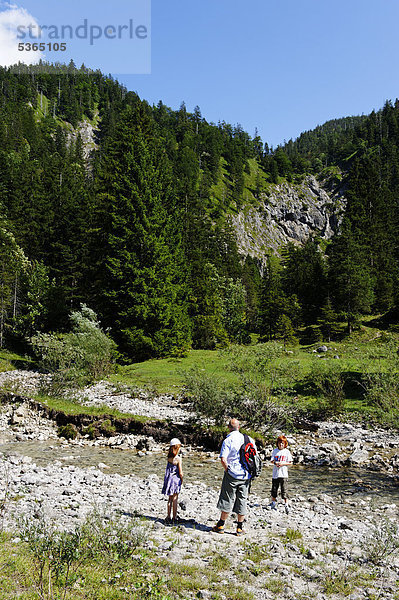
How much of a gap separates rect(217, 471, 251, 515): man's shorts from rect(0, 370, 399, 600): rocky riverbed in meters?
0.61

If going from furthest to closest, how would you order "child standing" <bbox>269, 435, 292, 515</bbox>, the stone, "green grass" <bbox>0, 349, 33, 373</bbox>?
1. "green grass" <bbox>0, 349, 33, 373</bbox>
2. the stone
3. "child standing" <bbox>269, 435, 292, 515</bbox>

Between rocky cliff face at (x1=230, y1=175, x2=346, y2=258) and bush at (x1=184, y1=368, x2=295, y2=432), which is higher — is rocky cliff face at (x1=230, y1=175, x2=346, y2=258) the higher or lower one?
the higher one

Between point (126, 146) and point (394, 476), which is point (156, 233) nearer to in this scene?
point (126, 146)

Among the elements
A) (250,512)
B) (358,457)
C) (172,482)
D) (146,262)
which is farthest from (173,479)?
(146,262)

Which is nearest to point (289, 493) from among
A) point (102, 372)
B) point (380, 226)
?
point (102, 372)

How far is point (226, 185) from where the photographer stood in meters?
180

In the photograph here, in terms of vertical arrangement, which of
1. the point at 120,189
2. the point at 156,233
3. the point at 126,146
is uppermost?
the point at 126,146

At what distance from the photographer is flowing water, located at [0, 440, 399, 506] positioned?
1338 cm

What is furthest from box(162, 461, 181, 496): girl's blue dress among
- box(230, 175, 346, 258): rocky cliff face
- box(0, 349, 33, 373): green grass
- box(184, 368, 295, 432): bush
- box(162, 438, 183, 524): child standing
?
box(230, 175, 346, 258): rocky cliff face

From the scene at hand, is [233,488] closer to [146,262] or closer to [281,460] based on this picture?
[281,460]

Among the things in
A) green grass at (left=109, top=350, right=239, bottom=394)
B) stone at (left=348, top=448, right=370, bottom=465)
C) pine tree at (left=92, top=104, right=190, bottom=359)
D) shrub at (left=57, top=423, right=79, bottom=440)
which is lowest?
stone at (left=348, top=448, right=370, bottom=465)

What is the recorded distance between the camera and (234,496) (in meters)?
9.29

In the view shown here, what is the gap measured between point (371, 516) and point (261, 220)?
179 meters

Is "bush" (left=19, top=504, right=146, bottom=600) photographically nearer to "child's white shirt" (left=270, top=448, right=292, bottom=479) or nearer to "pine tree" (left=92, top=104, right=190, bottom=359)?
"child's white shirt" (left=270, top=448, right=292, bottom=479)
